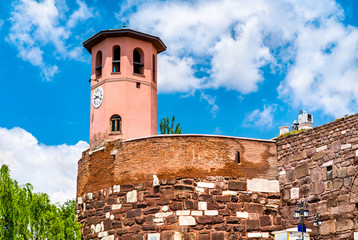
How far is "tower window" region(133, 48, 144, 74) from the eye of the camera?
23828mm

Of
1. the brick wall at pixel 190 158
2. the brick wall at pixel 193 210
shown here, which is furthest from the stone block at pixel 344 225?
the brick wall at pixel 190 158

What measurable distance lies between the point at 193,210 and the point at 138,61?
26.9 feet

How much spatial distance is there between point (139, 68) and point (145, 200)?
6.98m

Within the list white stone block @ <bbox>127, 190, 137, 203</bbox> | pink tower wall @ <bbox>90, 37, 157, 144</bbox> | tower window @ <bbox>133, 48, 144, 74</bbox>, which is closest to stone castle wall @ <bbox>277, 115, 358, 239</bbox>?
white stone block @ <bbox>127, 190, 137, 203</bbox>

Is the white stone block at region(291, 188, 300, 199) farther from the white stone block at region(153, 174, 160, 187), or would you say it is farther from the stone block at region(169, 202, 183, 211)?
the white stone block at region(153, 174, 160, 187)

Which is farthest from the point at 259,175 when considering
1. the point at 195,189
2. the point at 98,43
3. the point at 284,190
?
the point at 98,43

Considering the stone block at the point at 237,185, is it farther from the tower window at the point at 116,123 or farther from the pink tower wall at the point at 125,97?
the tower window at the point at 116,123

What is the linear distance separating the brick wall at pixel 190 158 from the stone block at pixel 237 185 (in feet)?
0.96

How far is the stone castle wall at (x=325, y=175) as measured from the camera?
16.9 meters

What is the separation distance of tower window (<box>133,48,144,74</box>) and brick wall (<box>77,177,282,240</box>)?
6.12m

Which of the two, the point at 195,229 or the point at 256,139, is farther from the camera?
the point at 256,139

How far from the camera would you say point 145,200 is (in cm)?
1922

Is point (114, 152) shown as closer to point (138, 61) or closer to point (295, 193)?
point (138, 61)

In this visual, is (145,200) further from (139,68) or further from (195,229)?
(139,68)
